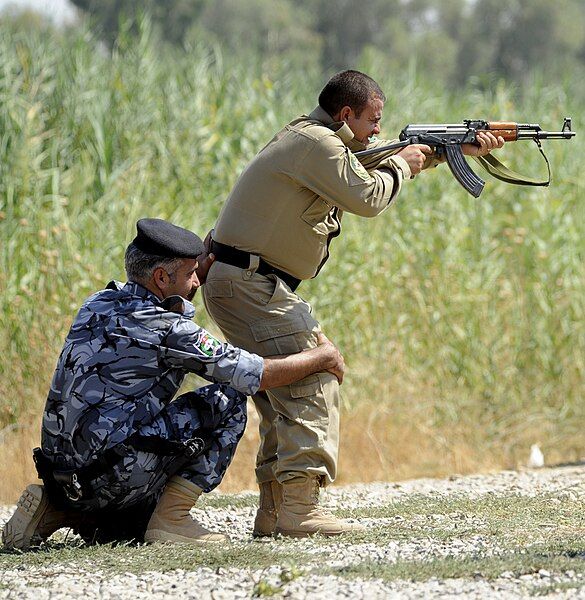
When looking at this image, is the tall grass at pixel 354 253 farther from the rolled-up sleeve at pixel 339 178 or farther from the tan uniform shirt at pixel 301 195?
the rolled-up sleeve at pixel 339 178

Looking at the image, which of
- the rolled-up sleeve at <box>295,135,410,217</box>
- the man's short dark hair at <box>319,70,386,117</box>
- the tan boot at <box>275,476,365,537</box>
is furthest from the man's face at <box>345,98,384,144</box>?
the tan boot at <box>275,476,365,537</box>

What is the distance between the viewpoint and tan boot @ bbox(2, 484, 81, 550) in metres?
4.27

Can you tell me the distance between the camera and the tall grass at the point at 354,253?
747 cm

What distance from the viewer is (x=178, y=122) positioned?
30.2 feet

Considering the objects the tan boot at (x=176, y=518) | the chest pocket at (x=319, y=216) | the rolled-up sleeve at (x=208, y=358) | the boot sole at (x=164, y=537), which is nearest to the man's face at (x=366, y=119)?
the chest pocket at (x=319, y=216)

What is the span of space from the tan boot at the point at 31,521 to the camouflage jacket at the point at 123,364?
0.18m

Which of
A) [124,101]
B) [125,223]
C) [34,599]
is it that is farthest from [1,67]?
[34,599]

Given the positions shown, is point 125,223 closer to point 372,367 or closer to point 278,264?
point 372,367

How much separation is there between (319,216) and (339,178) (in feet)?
0.75

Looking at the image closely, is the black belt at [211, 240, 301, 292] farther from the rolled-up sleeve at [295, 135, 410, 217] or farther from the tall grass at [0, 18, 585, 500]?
the tall grass at [0, 18, 585, 500]

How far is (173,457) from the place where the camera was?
434 cm

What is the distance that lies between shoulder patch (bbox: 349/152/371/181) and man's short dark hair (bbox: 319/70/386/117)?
0.24m

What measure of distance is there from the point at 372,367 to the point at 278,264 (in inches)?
139

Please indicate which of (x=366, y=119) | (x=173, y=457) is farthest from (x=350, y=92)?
(x=173, y=457)
